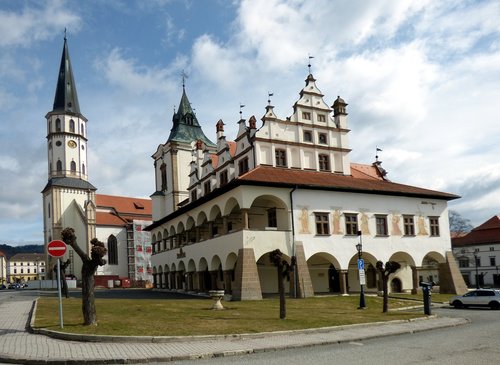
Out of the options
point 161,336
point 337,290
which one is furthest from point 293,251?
point 161,336

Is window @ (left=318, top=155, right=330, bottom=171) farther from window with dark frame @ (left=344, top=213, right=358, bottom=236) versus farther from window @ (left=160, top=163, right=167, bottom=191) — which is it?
window @ (left=160, top=163, right=167, bottom=191)

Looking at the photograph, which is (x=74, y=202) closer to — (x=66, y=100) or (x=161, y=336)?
(x=66, y=100)

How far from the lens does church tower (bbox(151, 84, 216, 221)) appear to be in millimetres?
65438

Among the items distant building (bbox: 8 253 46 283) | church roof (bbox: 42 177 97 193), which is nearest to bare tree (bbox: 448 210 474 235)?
church roof (bbox: 42 177 97 193)

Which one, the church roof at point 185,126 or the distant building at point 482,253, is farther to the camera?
the distant building at point 482,253

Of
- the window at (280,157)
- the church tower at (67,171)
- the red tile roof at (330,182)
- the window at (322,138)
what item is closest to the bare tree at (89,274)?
the red tile roof at (330,182)

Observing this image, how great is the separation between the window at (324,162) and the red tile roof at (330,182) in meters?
0.73

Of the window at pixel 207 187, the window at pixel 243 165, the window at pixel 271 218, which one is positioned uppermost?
the window at pixel 243 165

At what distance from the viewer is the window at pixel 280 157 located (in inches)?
1544

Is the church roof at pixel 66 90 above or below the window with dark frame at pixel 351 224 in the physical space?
above

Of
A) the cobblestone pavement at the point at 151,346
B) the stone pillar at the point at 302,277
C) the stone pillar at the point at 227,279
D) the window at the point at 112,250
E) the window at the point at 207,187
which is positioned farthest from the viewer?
the window at the point at 112,250

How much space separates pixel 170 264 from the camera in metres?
49.6

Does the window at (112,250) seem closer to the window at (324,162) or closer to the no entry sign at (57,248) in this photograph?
the window at (324,162)

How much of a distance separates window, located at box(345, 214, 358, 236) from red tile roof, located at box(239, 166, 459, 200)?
193 cm
